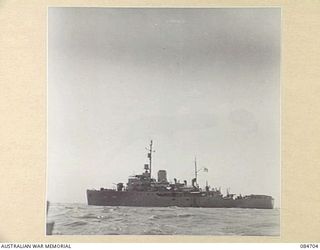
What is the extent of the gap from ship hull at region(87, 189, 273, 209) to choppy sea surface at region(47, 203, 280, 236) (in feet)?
0.03

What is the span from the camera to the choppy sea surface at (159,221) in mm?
1248

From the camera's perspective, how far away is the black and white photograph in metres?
1.25

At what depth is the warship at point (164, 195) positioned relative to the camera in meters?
1.24

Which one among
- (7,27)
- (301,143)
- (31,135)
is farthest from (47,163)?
(301,143)

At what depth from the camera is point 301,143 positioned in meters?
1.25

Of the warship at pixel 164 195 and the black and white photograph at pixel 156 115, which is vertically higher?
the black and white photograph at pixel 156 115

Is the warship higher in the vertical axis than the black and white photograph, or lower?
lower

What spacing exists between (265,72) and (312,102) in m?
0.11

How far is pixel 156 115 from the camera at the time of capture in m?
1.25

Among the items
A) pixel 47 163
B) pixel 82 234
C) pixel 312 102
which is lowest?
pixel 82 234

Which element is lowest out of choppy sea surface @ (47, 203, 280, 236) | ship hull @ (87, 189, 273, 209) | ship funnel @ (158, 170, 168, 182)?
choppy sea surface @ (47, 203, 280, 236)

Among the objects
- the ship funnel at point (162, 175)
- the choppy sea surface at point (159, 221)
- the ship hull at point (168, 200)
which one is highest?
the ship funnel at point (162, 175)

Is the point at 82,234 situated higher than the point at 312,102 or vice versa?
the point at 312,102

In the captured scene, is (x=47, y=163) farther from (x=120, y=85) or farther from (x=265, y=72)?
(x=265, y=72)
